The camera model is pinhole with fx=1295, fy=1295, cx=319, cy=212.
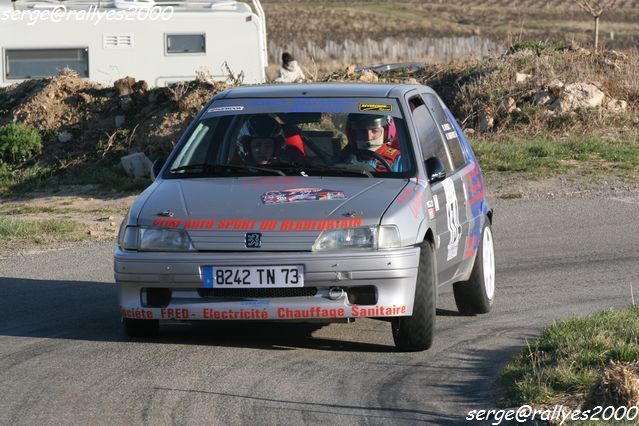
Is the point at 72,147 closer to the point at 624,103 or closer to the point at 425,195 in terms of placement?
the point at 624,103

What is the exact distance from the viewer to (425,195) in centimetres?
778

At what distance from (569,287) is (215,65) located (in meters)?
12.3

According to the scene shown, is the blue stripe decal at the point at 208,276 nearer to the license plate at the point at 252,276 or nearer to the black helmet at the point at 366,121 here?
the license plate at the point at 252,276

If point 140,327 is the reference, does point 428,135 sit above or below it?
above

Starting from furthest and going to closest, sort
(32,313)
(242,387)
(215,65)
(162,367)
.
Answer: (215,65), (32,313), (162,367), (242,387)

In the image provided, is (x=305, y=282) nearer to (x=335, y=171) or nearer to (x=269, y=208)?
(x=269, y=208)

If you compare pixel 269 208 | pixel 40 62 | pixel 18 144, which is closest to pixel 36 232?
pixel 18 144

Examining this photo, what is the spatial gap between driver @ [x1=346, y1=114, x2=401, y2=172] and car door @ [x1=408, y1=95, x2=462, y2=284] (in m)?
0.19

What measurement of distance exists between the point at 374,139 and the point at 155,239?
164 centimetres

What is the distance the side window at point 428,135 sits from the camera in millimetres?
8375

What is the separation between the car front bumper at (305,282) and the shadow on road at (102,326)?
0.54 meters

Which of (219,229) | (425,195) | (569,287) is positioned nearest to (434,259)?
(425,195)

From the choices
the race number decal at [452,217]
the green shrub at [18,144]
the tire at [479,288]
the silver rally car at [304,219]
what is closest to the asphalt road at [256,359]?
the tire at [479,288]

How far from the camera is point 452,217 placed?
27.1ft
